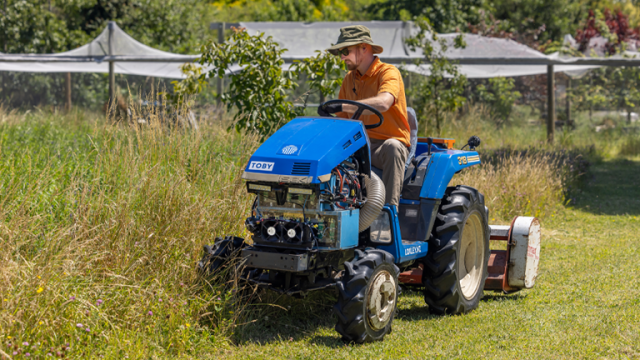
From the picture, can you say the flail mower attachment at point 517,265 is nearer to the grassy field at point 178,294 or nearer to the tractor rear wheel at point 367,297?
the grassy field at point 178,294

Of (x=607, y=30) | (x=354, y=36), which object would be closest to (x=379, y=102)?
(x=354, y=36)

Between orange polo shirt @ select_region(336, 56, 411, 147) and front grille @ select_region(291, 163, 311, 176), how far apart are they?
0.98 m

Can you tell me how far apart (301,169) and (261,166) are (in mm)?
255

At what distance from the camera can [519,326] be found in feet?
15.6

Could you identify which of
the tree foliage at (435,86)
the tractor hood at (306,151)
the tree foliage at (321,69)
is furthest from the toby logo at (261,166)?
the tree foliage at (435,86)

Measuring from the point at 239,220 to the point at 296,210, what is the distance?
4.66ft

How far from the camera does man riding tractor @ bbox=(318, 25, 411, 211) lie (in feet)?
15.3

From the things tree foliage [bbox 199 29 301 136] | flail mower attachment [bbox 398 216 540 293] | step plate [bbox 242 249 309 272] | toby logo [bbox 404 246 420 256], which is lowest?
flail mower attachment [bbox 398 216 540 293]

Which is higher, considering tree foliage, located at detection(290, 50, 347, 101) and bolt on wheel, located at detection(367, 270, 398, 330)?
tree foliage, located at detection(290, 50, 347, 101)

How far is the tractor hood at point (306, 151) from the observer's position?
4.02 metres

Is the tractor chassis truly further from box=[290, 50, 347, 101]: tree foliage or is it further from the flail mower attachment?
box=[290, 50, 347, 101]: tree foliage

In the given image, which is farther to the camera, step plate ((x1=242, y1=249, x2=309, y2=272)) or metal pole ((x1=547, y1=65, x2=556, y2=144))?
metal pole ((x1=547, y1=65, x2=556, y2=144))

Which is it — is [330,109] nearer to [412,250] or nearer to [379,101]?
[379,101]

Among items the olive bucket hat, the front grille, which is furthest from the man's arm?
the front grille
